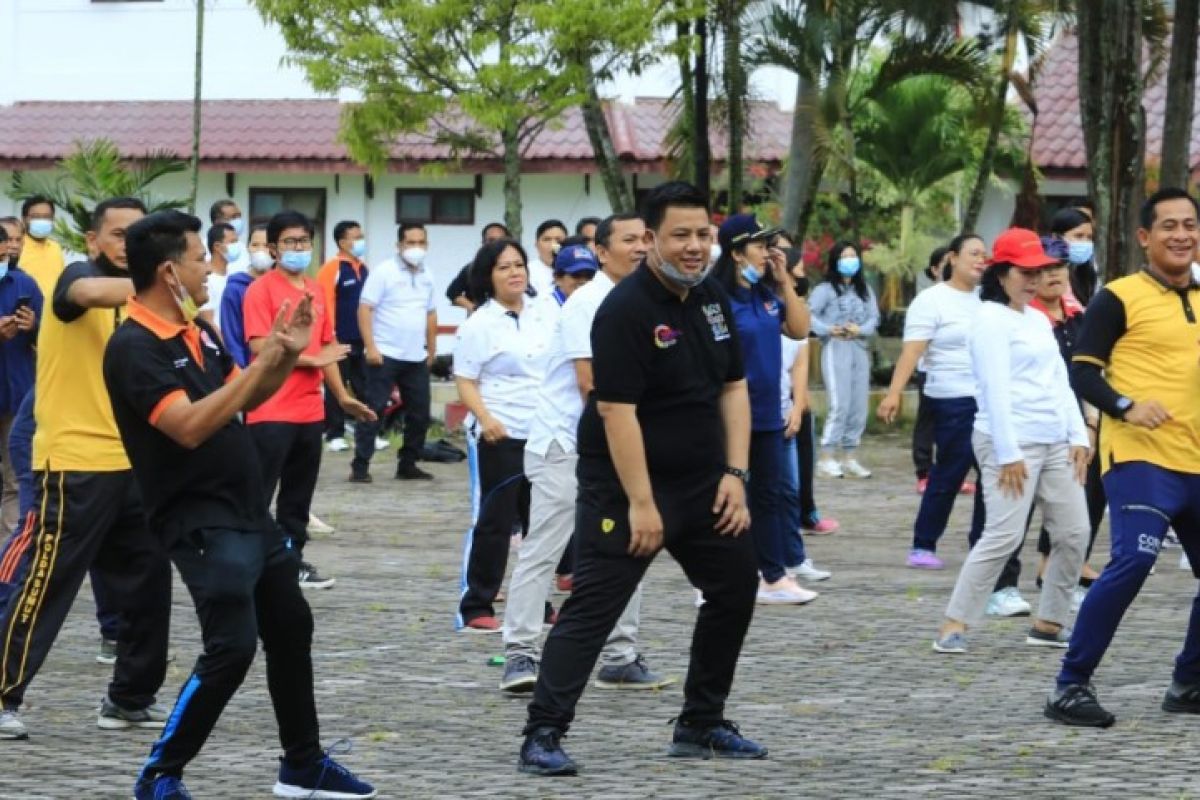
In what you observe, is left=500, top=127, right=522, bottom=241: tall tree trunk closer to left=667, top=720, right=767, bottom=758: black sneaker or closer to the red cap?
the red cap

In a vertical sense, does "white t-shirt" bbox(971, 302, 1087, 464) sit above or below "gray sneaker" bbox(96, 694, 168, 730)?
above

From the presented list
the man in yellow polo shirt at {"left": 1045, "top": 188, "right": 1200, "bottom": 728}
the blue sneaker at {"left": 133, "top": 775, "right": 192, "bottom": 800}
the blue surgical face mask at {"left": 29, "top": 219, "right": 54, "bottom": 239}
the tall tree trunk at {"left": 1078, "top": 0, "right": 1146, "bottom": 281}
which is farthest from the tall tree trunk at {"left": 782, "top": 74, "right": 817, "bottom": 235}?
the blue sneaker at {"left": 133, "top": 775, "right": 192, "bottom": 800}

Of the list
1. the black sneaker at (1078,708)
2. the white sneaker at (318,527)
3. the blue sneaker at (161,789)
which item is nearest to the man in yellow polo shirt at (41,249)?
the white sneaker at (318,527)

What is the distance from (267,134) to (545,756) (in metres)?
25.8

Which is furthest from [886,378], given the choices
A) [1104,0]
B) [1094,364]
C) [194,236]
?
[194,236]

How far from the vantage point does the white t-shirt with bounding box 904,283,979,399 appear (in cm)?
1395

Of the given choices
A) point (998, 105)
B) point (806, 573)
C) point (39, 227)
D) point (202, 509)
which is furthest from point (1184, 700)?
point (998, 105)

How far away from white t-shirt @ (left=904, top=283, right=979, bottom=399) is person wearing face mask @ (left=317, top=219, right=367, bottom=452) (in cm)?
580

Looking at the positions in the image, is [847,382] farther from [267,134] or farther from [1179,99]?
[267,134]

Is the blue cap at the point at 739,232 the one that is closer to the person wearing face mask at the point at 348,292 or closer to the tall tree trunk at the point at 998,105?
the person wearing face mask at the point at 348,292

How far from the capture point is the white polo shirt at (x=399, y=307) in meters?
18.4

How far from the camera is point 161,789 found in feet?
22.5

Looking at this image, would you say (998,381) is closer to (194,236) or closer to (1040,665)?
(1040,665)

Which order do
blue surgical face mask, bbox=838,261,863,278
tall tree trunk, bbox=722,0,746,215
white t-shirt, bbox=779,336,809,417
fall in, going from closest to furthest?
white t-shirt, bbox=779,336,809,417 → blue surgical face mask, bbox=838,261,863,278 → tall tree trunk, bbox=722,0,746,215
